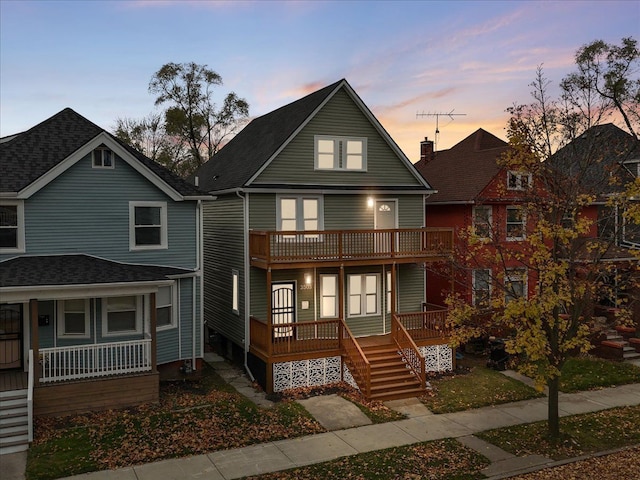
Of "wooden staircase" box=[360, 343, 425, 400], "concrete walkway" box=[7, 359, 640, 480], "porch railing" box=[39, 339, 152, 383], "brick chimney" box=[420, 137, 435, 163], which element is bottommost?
"concrete walkway" box=[7, 359, 640, 480]

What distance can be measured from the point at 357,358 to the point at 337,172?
7595 millimetres

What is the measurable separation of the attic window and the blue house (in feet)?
0.11

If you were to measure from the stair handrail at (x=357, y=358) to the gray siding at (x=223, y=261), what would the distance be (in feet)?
14.1

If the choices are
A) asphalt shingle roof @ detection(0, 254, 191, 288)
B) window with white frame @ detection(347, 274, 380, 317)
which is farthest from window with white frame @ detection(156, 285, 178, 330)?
window with white frame @ detection(347, 274, 380, 317)

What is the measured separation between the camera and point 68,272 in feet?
51.8

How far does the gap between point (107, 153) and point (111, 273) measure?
4.23m

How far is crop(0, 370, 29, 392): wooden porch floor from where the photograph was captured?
1485cm

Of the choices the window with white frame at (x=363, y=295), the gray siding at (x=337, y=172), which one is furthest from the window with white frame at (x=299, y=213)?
the window with white frame at (x=363, y=295)

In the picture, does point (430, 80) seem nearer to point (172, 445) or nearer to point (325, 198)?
point (325, 198)

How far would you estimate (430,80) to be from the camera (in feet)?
93.4

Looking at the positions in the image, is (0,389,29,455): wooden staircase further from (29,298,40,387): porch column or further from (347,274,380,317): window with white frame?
(347,274,380,317): window with white frame

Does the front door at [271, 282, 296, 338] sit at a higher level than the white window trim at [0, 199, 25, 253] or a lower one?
lower

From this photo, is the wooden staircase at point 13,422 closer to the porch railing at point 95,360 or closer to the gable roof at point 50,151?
the porch railing at point 95,360

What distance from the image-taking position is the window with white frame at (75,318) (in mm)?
16875
